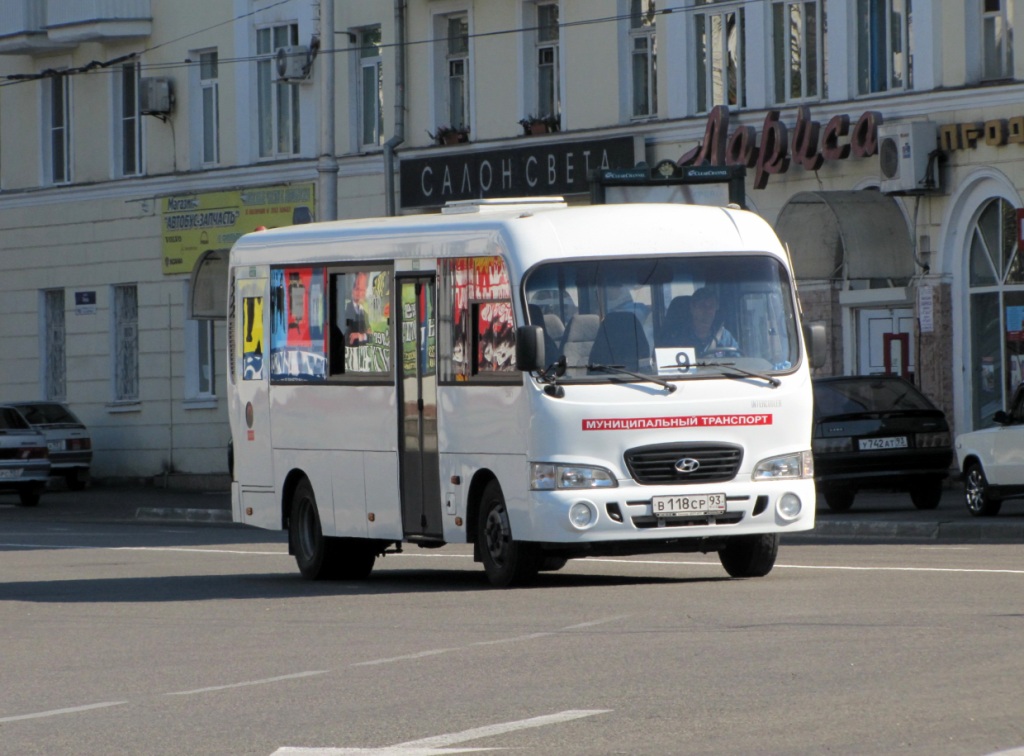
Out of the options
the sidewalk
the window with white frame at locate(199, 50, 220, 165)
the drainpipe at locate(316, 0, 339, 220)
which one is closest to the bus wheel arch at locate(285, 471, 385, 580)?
the sidewalk

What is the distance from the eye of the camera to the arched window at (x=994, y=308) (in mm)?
29766

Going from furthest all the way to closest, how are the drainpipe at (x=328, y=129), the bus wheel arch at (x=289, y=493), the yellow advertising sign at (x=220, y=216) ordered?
the yellow advertising sign at (x=220, y=216) < the drainpipe at (x=328, y=129) < the bus wheel arch at (x=289, y=493)

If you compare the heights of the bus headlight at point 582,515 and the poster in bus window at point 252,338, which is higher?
the poster in bus window at point 252,338

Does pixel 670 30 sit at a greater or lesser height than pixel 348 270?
greater

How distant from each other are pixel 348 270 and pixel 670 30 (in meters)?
17.6

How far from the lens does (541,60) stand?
121 ft

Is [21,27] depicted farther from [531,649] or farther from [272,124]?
[531,649]

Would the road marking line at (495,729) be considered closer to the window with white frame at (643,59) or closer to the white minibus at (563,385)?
the white minibus at (563,385)

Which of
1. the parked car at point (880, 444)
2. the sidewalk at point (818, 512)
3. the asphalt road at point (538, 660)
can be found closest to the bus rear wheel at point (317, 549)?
the asphalt road at point (538, 660)

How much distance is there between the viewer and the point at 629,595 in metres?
15.0

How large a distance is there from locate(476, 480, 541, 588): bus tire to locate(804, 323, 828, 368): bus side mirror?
7.88ft

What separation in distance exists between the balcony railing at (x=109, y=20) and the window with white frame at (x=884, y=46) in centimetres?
1616

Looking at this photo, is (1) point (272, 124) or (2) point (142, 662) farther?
(1) point (272, 124)

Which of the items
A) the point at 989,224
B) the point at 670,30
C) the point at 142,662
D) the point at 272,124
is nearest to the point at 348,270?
the point at 142,662
